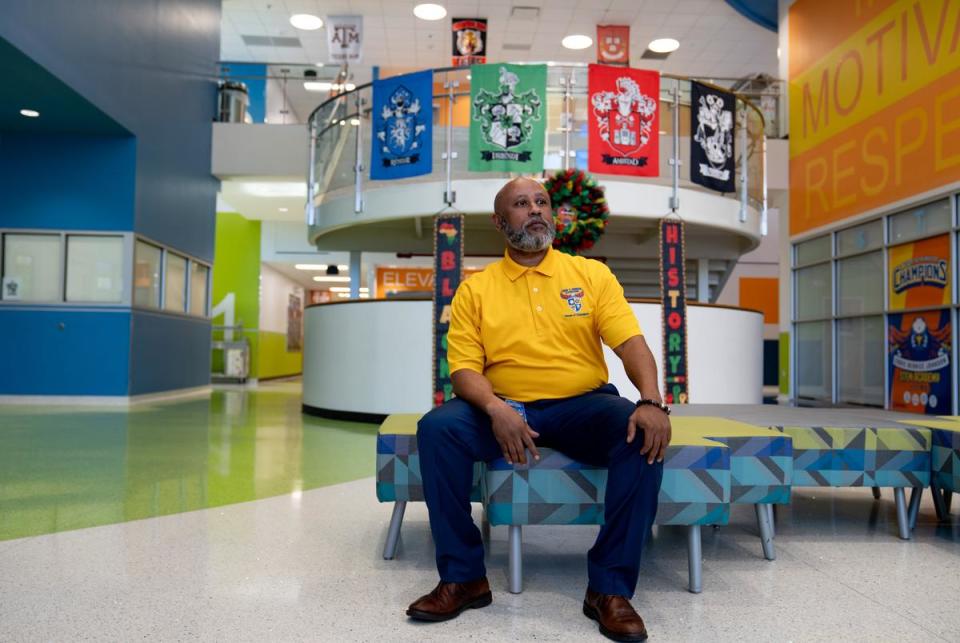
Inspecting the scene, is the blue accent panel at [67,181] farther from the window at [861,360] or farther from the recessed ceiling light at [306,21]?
the window at [861,360]

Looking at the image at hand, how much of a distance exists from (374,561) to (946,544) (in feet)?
7.07

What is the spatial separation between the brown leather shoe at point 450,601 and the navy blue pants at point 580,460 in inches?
1.0

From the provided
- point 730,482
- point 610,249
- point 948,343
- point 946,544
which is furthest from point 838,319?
point 730,482

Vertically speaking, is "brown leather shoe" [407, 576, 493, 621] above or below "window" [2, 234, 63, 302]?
below

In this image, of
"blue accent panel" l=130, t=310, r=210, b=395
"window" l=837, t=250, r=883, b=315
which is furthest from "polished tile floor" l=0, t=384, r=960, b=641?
"blue accent panel" l=130, t=310, r=210, b=395

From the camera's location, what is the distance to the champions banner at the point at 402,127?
7.07 m

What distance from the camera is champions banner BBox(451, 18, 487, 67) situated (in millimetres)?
12867

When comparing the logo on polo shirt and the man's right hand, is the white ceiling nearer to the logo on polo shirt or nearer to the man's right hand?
the logo on polo shirt

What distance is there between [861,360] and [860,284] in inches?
34.5

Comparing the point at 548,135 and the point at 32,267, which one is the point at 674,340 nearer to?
the point at 548,135

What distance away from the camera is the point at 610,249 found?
945 cm

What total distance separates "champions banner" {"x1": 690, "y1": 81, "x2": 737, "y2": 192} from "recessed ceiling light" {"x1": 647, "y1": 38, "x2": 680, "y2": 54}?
6867 millimetres

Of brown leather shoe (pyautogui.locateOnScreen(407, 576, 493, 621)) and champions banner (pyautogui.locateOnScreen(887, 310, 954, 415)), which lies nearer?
brown leather shoe (pyautogui.locateOnScreen(407, 576, 493, 621))

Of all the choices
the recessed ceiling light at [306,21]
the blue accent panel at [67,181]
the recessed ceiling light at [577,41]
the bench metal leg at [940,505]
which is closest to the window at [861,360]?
the bench metal leg at [940,505]
